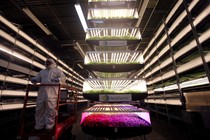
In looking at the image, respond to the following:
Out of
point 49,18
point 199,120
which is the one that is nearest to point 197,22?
point 199,120

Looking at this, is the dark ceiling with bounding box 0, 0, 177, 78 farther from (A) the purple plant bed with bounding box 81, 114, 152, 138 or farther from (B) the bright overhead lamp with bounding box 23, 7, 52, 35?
(A) the purple plant bed with bounding box 81, 114, 152, 138

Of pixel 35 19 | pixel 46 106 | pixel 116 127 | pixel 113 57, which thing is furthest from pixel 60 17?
pixel 116 127

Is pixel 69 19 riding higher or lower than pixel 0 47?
higher

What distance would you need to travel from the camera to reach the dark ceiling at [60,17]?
397 centimetres

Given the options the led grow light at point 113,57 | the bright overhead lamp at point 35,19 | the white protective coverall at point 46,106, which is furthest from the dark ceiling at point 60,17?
the white protective coverall at point 46,106

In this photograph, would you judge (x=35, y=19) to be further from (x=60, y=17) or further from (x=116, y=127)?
(x=116, y=127)

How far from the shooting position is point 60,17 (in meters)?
4.74

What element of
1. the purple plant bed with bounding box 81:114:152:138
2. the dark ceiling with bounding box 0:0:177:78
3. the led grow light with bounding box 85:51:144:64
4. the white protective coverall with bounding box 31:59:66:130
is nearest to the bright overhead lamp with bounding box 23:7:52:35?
the dark ceiling with bounding box 0:0:177:78

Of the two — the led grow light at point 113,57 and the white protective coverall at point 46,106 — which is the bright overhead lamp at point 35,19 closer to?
the white protective coverall at point 46,106

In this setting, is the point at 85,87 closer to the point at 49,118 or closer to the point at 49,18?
the point at 49,118

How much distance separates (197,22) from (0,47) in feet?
14.4

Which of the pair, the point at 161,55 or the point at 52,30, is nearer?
the point at 161,55

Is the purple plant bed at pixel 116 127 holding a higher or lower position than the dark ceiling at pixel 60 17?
lower

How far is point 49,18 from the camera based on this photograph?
189 inches
